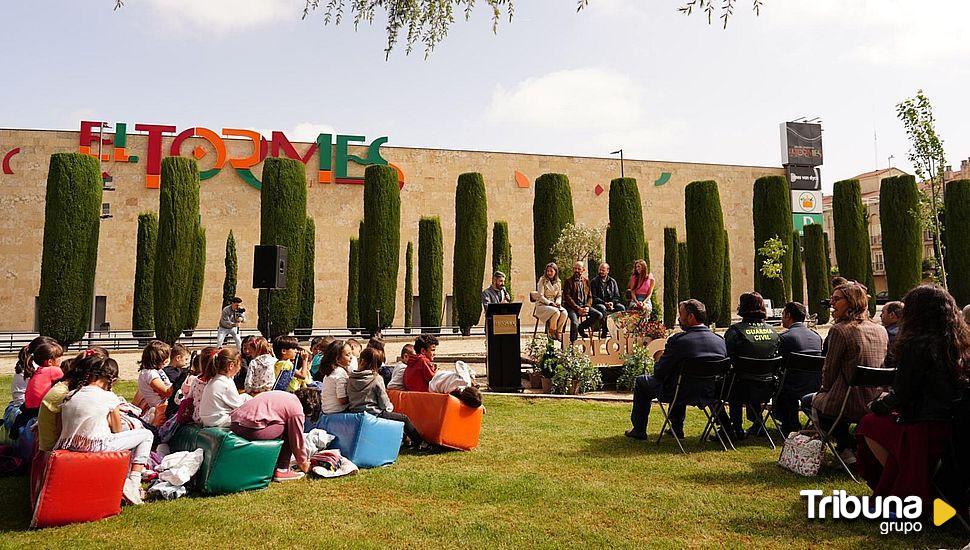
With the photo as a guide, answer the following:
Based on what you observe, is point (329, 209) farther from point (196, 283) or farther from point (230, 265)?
point (196, 283)

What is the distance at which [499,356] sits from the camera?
10367 millimetres

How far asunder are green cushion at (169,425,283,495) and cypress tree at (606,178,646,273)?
682 inches

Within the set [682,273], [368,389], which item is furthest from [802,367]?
[682,273]

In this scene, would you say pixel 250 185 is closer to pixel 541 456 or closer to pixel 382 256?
pixel 382 256

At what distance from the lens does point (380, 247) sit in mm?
20547

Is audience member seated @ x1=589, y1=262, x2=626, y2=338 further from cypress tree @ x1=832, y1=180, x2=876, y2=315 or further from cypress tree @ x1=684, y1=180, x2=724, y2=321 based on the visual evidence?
cypress tree @ x1=832, y1=180, x2=876, y2=315

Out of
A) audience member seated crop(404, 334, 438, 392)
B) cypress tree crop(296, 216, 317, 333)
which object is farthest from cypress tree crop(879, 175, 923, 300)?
audience member seated crop(404, 334, 438, 392)

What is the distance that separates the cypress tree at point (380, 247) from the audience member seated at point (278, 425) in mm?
15029

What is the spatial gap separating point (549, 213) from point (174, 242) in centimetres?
1117

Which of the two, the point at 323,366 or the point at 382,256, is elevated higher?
the point at 382,256

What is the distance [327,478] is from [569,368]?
5687 mm

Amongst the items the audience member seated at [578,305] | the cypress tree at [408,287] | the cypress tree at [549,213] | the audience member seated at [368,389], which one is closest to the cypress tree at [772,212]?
the cypress tree at [549,213]

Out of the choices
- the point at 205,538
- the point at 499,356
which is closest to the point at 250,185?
the point at 499,356

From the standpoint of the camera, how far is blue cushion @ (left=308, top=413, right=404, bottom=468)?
5586 millimetres
